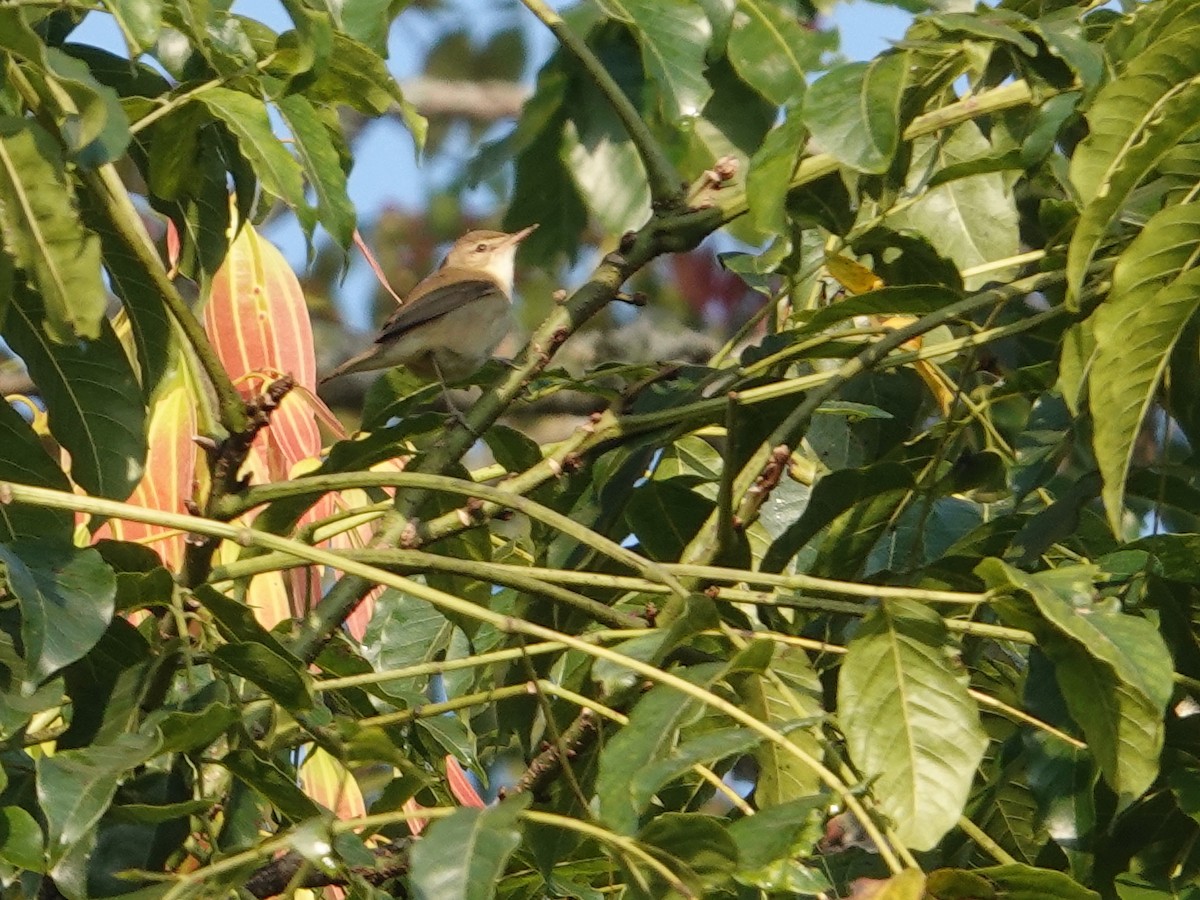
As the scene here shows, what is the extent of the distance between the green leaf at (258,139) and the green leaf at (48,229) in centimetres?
33

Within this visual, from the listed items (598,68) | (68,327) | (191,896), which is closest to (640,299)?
(598,68)

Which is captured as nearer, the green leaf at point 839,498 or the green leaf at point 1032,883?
the green leaf at point 1032,883

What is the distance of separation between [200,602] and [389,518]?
389 mm

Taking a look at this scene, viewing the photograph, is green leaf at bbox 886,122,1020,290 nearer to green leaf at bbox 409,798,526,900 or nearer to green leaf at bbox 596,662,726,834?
green leaf at bbox 596,662,726,834

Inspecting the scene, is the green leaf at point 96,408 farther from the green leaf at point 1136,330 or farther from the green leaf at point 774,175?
the green leaf at point 1136,330

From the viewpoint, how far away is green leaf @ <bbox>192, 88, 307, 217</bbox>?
1.74 m

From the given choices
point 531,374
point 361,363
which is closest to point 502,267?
point 361,363

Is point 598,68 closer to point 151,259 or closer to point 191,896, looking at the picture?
point 151,259

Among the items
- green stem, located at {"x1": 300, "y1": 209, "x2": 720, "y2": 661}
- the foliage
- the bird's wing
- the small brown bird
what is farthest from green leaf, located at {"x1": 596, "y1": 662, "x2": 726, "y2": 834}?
the bird's wing

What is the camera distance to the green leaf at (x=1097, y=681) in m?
1.38

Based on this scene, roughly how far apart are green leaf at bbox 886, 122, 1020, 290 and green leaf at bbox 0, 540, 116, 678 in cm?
110

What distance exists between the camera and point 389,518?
6.61ft

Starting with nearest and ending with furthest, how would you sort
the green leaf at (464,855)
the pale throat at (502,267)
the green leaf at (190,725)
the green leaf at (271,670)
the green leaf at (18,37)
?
the green leaf at (464,855) → the green leaf at (18,37) → the green leaf at (190,725) → the green leaf at (271,670) → the pale throat at (502,267)

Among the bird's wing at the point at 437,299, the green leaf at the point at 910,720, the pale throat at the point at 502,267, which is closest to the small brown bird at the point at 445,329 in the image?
the bird's wing at the point at 437,299
